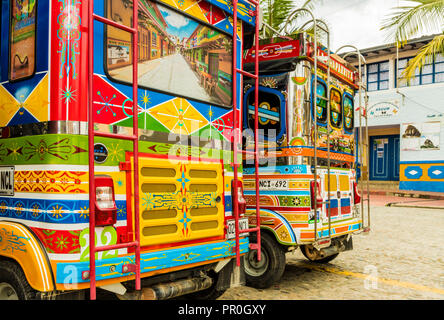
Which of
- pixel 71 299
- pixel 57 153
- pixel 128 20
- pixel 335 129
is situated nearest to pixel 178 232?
pixel 71 299

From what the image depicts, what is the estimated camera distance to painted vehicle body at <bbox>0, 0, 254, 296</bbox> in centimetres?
308

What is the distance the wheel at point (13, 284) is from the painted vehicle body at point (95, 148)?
0.36ft

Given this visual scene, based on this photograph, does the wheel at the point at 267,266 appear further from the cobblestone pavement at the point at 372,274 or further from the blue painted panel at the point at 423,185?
the blue painted panel at the point at 423,185

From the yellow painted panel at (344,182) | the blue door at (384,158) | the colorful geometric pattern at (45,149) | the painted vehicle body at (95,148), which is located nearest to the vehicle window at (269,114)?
the yellow painted panel at (344,182)

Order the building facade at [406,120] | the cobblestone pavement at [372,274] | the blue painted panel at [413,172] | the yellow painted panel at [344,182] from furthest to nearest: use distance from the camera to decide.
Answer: the blue painted panel at [413,172] → the building facade at [406,120] → the yellow painted panel at [344,182] → the cobblestone pavement at [372,274]

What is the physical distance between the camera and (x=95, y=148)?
10.4 ft

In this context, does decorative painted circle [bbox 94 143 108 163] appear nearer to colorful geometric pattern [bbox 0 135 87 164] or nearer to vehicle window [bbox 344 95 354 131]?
colorful geometric pattern [bbox 0 135 87 164]

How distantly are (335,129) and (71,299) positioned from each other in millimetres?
4816

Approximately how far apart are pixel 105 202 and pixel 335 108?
4.58 metres

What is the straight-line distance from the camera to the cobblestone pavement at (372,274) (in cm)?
564

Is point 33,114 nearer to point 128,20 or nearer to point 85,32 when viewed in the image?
point 85,32

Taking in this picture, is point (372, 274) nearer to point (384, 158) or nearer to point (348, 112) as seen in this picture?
point (348, 112)

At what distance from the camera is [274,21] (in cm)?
1200

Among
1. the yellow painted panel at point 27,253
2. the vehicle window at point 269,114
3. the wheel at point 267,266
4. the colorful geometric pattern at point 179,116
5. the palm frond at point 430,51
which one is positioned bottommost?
the wheel at point 267,266
